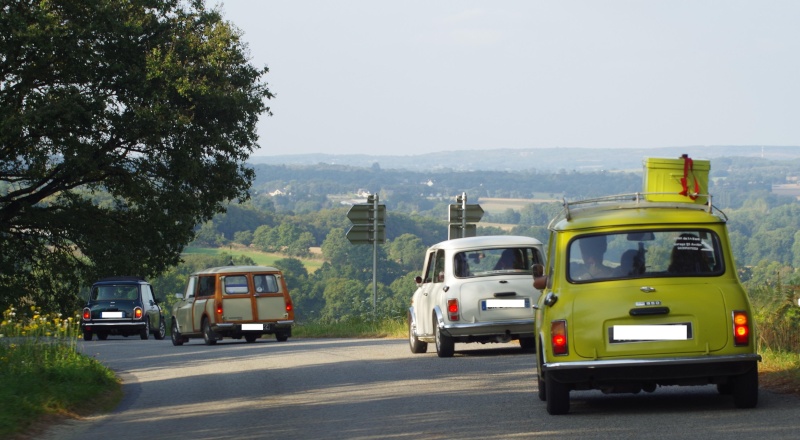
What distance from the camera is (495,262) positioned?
1895 centimetres

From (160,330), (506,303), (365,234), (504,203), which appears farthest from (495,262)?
(504,203)

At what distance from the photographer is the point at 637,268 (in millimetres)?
10992

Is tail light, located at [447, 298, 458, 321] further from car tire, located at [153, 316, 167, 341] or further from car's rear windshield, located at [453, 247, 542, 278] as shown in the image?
car tire, located at [153, 316, 167, 341]

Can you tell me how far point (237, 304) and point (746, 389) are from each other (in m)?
18.7

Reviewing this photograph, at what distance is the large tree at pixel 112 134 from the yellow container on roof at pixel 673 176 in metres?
22.4

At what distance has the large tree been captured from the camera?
3694 cm

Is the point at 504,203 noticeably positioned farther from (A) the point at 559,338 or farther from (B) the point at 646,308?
(B) the point at 646,308

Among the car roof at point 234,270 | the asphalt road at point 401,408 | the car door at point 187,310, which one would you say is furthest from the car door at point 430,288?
the car door at point 187,310

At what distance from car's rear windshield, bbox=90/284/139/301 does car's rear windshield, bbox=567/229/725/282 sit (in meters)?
26.1

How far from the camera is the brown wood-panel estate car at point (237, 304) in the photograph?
28.4 metres

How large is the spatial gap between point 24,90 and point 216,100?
571 cm

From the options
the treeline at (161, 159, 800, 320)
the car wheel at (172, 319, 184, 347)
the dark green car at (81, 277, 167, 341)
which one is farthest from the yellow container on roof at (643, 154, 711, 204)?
the dark green car at (81, 277, 167, 341)

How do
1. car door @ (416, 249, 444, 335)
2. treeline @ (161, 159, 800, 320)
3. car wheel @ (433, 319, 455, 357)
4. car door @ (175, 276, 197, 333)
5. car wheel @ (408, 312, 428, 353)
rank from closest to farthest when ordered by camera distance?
1. car wheel @ (433, 319, 455, 357)
2. car door @ (416, 249, 444, 335)
3. car wheel @ (408, 312, 428, 353)
4. car door @ (175, 276, 197, 333)
5. treeline @ (161, 159, 800, 320)

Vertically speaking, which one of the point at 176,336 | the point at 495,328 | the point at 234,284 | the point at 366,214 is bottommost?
the point at 176,336
